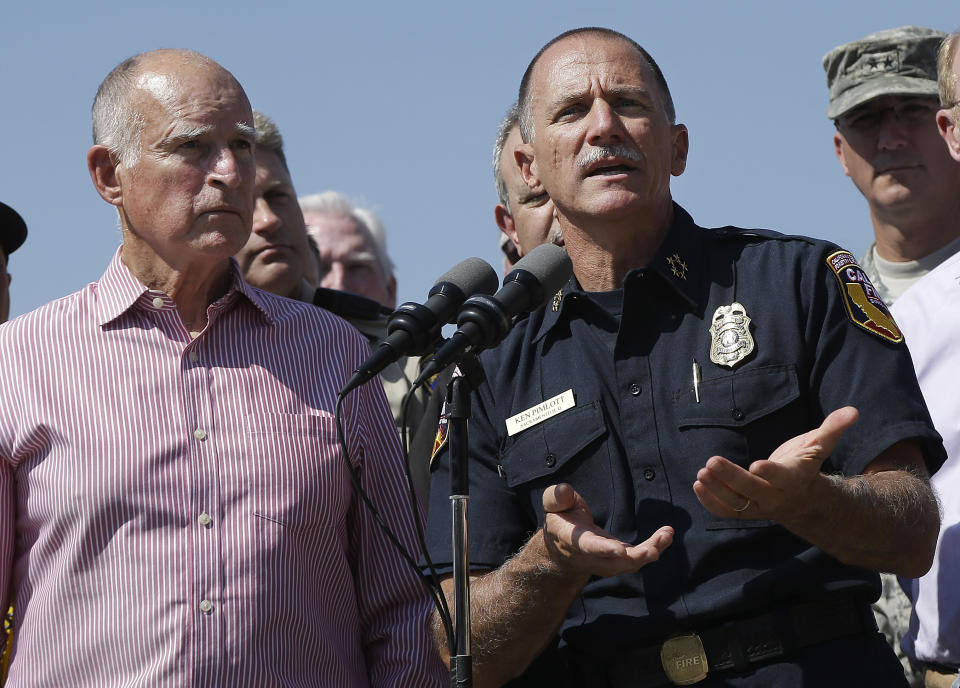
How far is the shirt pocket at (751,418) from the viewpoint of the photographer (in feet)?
12.2

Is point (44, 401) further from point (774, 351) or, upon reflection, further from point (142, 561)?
point (774, 351)

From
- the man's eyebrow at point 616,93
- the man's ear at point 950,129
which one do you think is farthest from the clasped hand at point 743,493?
the man's ear at point 950,129

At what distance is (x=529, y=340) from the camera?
4.19 meters

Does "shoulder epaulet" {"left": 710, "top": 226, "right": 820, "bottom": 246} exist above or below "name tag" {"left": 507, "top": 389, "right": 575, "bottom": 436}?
above

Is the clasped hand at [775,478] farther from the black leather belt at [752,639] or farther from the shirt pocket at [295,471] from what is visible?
the shirt pocket at [295,471]

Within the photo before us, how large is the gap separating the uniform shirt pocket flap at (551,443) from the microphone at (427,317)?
532 millimetres

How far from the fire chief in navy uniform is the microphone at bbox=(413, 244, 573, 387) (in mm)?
426

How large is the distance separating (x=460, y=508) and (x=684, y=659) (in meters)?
0.78

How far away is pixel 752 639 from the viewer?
357cm

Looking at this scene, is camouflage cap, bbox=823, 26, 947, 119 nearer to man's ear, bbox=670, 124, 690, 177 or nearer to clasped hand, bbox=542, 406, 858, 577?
man's ear, bbox=670, 124, 690, 177

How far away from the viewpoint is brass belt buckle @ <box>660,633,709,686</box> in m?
3.57

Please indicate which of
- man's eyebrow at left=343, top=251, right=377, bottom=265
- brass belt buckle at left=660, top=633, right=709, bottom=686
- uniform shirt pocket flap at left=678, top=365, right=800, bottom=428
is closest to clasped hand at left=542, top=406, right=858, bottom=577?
brass belt buckle at left=660, top=633, right=709, bottom=686

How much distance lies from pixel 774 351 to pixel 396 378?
2.27 meters

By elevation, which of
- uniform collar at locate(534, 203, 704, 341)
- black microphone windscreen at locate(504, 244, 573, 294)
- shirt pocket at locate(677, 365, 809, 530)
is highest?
uniform collar at locate(534, 203, 704, 341)
